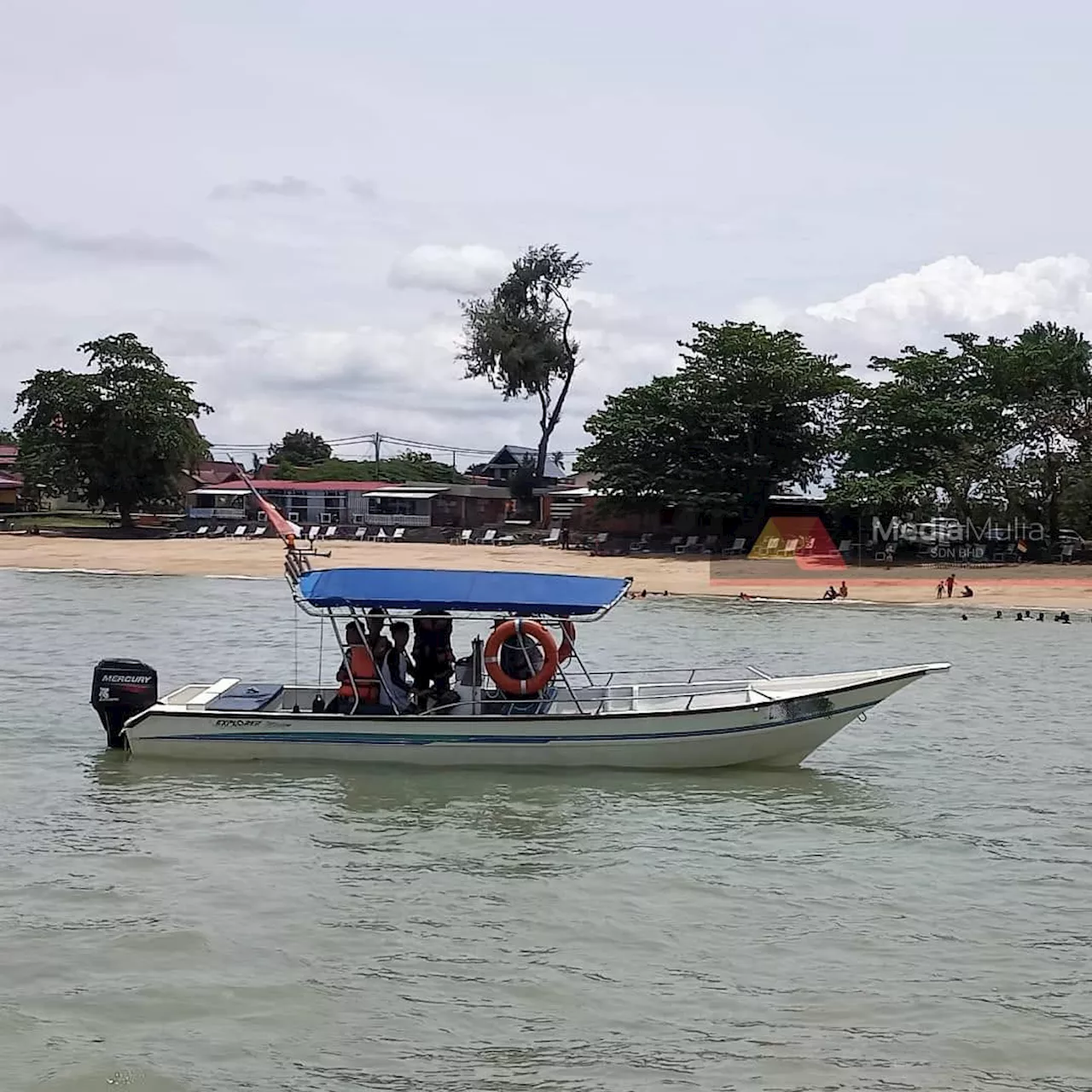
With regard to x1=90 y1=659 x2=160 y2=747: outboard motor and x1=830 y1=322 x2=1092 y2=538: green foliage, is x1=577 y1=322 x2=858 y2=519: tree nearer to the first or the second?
x1=830 y1=322 x2=1092 y2=538: green foliage

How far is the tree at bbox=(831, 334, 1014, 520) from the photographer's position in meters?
47.9

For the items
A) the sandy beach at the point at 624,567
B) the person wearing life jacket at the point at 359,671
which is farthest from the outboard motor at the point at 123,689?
the sandy beach at the point at 624,567

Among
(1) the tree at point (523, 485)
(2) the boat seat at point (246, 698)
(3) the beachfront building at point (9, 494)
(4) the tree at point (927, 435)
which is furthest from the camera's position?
(3) the beachfront building at point (9, 494)

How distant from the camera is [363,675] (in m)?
14.4

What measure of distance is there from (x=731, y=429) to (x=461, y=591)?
40.9m

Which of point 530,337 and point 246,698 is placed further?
point 530,337

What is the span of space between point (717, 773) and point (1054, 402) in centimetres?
3715

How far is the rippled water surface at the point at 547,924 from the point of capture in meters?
7.65

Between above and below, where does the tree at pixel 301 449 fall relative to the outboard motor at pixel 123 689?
above

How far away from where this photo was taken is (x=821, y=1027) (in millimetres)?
8070

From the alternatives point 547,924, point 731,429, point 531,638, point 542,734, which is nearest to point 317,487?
point 731,429

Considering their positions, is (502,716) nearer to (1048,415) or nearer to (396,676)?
(396,676)

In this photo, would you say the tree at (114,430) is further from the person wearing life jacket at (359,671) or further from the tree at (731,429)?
the person wearing life jacket at (359,671)

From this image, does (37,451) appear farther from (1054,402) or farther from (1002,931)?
(1002,931)
